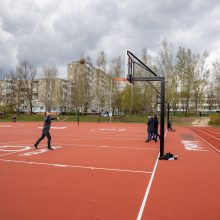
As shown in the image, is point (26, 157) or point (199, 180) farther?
point (26, 157)

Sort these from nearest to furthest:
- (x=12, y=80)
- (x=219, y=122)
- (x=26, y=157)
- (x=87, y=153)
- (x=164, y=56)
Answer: (x=26, y=157), (x=87, y=153), (x=219, y=122), (x=164, y=56), (x=12, y=80)

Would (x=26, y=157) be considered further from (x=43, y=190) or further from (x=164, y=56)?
(x=164, y=56)

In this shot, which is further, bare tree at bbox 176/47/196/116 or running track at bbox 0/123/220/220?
bare tree at bbox 176/47/196/116

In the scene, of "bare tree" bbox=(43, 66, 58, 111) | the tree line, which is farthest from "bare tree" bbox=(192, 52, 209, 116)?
"bare tree" bbox=(43, 66, 58, 111)

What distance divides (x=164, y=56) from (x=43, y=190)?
48441 mm

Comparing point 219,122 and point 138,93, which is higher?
point 138,93

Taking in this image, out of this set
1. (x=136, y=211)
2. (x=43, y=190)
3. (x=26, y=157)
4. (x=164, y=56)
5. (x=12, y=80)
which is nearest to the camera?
(x=136, y=211)

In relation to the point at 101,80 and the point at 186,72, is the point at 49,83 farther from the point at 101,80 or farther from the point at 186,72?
the point at 186,72

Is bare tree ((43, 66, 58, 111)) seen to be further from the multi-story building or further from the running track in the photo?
the running track

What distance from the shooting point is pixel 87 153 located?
1117 cm

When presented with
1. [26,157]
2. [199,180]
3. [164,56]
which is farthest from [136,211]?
[164,56]

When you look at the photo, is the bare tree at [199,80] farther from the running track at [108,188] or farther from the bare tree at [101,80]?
the running track at [108,188]

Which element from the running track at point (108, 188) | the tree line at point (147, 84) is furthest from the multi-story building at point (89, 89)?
the running track at point (108, 188)

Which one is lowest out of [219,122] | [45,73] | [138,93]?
[219,122]
